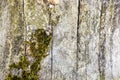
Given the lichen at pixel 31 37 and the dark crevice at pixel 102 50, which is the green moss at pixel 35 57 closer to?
the lichen at pixel 31 37

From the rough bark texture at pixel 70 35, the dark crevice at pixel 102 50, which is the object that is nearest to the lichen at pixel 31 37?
the rough bark texture at pixel 70 35

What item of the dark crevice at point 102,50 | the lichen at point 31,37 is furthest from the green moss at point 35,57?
the dark crevice at point 102,50

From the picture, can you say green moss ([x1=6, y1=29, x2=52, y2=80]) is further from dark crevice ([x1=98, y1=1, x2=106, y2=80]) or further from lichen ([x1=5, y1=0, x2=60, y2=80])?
dark crevice ([x1=98, y1=1, x2=106, y2=80])

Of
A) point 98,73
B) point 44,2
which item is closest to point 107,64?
point 98,73

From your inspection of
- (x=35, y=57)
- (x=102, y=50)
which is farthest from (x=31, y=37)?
(x=102, y=50)

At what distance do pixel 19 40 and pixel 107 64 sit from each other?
0.70 meters

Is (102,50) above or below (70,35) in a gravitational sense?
below

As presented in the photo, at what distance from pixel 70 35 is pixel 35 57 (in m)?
0.30

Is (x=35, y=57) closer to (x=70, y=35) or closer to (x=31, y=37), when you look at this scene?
(x=31, y=37)

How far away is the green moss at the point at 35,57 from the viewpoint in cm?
226

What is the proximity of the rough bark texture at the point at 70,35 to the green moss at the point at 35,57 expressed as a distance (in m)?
0.04

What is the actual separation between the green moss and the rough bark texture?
0.04 meters

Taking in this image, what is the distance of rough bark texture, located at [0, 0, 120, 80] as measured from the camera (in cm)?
222

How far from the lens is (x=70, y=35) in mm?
2299
